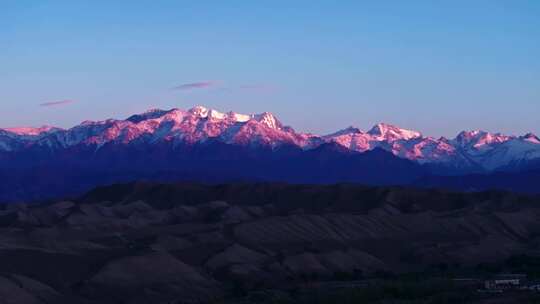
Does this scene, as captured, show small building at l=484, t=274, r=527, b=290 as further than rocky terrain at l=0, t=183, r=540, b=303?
No

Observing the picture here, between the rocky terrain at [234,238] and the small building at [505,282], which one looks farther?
the rocky terrain at [234,238]

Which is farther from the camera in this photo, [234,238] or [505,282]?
[234,238]

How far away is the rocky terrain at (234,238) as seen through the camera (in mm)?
77375

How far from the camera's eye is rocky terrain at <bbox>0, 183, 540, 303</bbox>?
77375mm

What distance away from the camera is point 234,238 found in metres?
105

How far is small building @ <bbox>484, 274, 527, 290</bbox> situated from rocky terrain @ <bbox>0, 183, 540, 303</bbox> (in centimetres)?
1531

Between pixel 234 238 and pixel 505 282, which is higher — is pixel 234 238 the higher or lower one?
the higher one

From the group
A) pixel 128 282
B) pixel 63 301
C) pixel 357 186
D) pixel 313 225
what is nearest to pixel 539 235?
pixel 313 225

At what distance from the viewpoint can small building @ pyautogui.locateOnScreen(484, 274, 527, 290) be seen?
206 ft

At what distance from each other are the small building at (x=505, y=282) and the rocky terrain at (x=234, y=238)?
603 inches

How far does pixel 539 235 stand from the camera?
371 ft

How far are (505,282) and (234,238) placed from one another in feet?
138

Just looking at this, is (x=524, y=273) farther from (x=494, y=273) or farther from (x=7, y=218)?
(x=7, y=218)

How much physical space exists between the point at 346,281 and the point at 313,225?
34.2 metres
